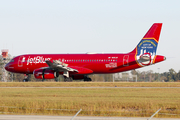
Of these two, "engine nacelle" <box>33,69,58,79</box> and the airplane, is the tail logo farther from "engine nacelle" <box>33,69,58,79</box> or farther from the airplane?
"engine nacelle" <box>33,69,58,79</box>

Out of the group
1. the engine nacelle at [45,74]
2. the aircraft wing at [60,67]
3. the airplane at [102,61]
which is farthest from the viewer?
the engine nacelle at [45,74]

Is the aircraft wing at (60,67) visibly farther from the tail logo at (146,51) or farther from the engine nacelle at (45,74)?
the tail logo at (146,51)

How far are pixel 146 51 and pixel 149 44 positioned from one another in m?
1.22

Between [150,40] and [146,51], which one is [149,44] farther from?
[146,51]

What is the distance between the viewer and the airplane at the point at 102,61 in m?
47.7

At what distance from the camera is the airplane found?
156 feet

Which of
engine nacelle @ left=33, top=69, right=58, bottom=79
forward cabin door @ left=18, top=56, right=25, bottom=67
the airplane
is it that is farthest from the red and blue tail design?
forward cabin door @ left=18, top=56, right=25, bottom=67

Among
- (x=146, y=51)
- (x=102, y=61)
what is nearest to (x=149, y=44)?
(x=146, y=51)

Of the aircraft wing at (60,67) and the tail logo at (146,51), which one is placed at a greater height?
the tail logo at (146,51)


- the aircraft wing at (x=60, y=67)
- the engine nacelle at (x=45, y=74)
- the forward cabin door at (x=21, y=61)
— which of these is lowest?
the engine nacelle at (x=45, y=74)

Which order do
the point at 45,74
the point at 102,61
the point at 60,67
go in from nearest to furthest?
the point at 60,67, the point at 45,74, the point at 102,61

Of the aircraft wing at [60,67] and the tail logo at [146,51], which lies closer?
the aircraft wing at [60,67]

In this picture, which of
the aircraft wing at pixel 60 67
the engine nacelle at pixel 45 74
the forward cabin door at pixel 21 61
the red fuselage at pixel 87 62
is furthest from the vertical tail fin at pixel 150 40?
the forward cabin door at pixel 21 61

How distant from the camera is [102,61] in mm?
48750
